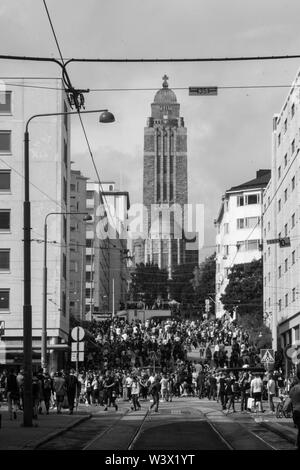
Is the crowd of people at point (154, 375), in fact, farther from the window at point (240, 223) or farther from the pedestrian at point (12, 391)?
the window at point (240, 223)

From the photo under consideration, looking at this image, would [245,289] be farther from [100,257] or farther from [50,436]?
[50,436]

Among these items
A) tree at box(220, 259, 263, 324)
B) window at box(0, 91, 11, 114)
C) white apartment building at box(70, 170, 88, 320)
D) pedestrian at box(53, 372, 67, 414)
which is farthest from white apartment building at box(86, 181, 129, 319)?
pedestrian at box(53, 372, 67, 414)

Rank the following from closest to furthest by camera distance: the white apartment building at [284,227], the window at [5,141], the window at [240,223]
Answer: the white apartment building at [284,227]
the window at [5,141]
the window at [240,223]

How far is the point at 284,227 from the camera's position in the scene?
73.5 meters

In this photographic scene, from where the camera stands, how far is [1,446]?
22.2m

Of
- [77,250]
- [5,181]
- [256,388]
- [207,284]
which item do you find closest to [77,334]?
[256,388]

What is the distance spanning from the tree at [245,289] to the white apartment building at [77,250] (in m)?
16.1

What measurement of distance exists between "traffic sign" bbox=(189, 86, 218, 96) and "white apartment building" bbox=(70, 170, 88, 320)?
83368mm

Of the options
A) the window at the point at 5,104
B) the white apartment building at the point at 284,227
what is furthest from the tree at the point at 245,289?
the window at the point at 5,104

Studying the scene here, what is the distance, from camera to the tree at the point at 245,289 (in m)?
114

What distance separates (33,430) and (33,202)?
4025cm
